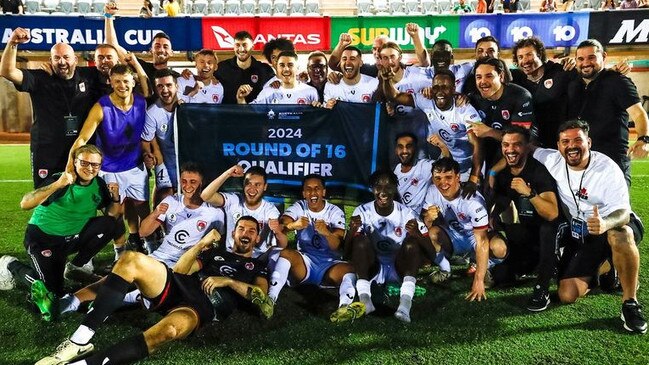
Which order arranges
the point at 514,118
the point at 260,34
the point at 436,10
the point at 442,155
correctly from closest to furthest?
the point at 514,118 < the point at 442,155 < the point at 260,34 < the point at 436,10

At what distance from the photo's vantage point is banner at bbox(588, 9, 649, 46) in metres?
14.8

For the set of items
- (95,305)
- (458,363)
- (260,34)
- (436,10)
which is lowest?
(458,363)

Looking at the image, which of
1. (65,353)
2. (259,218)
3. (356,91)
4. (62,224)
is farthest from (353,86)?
(65,353)

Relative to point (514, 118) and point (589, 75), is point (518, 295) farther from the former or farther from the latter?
point (589, 75)

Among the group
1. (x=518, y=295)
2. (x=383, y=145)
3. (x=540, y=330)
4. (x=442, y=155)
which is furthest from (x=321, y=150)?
(x=540, y=330)

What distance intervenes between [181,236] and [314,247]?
1167 mm

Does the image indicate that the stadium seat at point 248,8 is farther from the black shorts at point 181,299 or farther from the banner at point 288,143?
the black shorts at point 181,299

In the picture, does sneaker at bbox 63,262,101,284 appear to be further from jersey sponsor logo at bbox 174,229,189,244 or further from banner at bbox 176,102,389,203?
banner at bbox 176,102,389,203

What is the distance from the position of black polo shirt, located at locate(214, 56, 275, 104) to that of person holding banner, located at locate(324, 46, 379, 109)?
0.86 metres

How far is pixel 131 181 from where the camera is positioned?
5.12m

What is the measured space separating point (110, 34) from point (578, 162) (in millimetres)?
4876

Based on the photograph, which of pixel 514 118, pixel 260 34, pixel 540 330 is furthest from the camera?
pixel 260 34

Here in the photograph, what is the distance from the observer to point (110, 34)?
5.73 meters

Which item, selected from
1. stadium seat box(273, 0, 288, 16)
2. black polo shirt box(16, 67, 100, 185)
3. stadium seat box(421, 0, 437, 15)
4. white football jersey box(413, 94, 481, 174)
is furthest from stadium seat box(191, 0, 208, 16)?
white football jersey box(413, 94, 481, 174)
